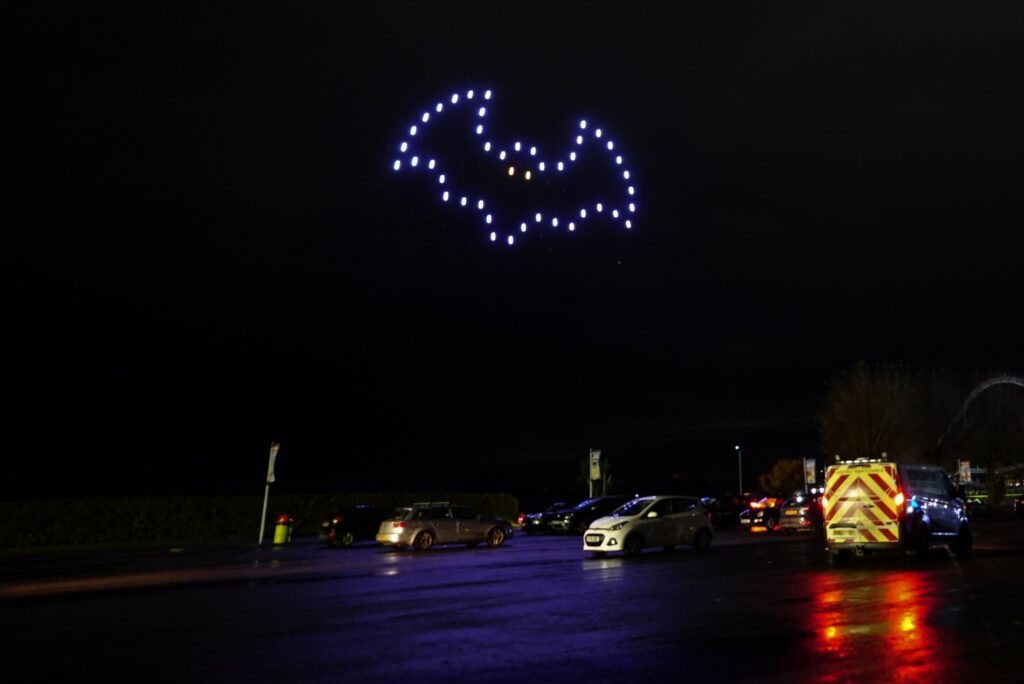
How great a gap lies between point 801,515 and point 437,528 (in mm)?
14111

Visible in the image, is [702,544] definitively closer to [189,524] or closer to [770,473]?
[189,524]

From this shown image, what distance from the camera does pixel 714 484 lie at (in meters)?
135

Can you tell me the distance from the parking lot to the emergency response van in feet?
2.14

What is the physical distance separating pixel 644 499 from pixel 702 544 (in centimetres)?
210

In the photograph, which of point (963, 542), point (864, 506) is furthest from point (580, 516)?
point (864, 506)

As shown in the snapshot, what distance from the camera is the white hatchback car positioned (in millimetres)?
25250

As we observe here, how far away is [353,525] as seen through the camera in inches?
1393

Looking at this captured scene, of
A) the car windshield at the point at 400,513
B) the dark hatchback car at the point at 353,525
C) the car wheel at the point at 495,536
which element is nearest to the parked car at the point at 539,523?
the dark hatchback car at the point at 353,525

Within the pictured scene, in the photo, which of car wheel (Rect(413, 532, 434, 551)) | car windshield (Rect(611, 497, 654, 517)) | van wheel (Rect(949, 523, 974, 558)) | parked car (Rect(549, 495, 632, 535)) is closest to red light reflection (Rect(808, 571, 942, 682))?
van wheel (Rect(949, 523, 974, 558))

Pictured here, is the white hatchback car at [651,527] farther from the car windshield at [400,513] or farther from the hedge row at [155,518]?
the hedge row at [155,518]

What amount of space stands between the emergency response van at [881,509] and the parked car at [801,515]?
13256mm

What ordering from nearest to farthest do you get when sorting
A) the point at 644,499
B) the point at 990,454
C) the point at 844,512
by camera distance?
1. the point at 844,512
2. the point at 644,499
3. the point at 990,454

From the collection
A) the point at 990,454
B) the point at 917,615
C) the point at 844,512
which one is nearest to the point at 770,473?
the point at 990,454

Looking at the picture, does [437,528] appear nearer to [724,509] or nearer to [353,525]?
[353,525]
